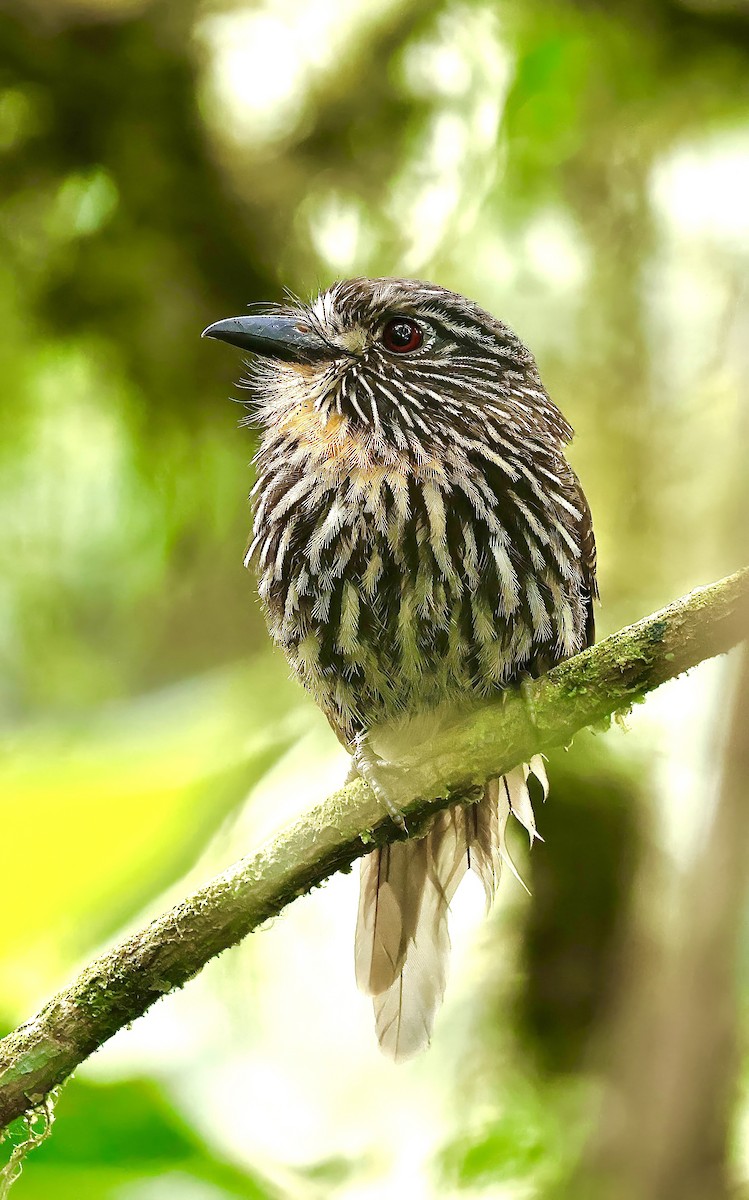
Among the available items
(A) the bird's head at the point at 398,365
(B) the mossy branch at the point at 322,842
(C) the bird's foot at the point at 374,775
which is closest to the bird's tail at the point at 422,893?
(C) the bird's foot at the point at 374,775

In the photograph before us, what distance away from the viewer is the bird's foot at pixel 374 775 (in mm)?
2434

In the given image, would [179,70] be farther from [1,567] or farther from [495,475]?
[495,475]

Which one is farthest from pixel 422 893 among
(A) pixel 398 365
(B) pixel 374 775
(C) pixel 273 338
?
(C) pixel 273 338

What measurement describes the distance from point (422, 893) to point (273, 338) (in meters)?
1.36

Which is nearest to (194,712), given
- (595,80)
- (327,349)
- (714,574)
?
(327,349)

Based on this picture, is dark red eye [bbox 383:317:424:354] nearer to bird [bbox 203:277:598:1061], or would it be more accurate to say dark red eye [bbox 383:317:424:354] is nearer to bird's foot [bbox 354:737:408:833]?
bird [bbox 203:277:598:1061]

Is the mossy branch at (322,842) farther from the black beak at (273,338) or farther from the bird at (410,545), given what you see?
the black beak at (273,338)

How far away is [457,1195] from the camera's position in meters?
2.50

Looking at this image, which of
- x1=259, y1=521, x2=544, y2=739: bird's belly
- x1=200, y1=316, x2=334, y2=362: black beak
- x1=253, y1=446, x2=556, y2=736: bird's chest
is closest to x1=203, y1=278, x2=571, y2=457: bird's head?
x1=200, y1=316, x2=334, y2=362: black beak

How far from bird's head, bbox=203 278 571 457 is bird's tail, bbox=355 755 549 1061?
81 cm

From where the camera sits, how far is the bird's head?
288 centimetres

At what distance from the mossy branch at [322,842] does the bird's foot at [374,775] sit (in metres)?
0.02

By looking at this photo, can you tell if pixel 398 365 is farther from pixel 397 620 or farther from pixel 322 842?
pixel 322 842

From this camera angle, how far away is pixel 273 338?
2953 mm
